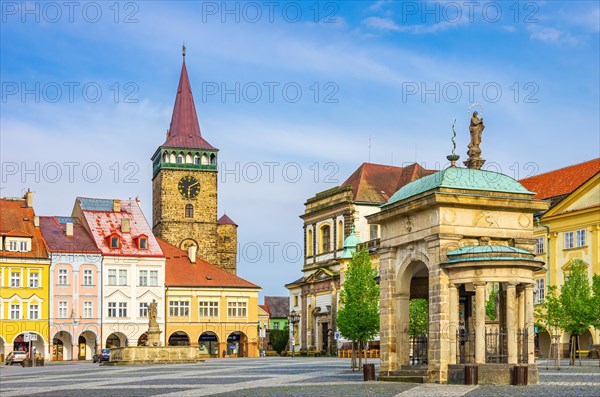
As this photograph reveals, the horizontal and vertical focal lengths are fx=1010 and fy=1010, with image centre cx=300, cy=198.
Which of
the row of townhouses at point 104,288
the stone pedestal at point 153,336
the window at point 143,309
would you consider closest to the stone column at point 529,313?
the stone pedestal at point 153,336

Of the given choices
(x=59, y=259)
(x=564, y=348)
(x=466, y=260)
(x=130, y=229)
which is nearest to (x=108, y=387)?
(x=466, y=260)

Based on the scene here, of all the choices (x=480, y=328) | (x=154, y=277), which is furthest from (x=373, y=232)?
(x=480, y=328)

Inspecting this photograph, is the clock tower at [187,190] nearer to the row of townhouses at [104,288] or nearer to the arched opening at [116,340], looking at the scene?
the row of townhouses at [104,288]

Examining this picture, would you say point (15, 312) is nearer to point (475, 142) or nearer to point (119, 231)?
point (119, 231)

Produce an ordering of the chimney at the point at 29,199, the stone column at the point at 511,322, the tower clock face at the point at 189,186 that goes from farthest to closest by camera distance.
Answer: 1. the tower clock face at the point at 189,186
2. the chimney at the point at 29,199
3. the stone column at the point at 511,322

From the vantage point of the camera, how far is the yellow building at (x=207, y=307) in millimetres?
81875

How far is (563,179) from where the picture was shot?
65.1 m

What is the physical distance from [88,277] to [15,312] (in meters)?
6.33

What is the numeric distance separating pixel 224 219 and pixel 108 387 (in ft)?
291

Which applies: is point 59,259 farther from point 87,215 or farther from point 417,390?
point 417,390

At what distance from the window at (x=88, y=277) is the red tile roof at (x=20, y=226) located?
3558 millimetres

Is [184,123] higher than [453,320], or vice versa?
[184,123]

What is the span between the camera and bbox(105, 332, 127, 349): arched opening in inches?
3095

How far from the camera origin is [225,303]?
3297 inches
